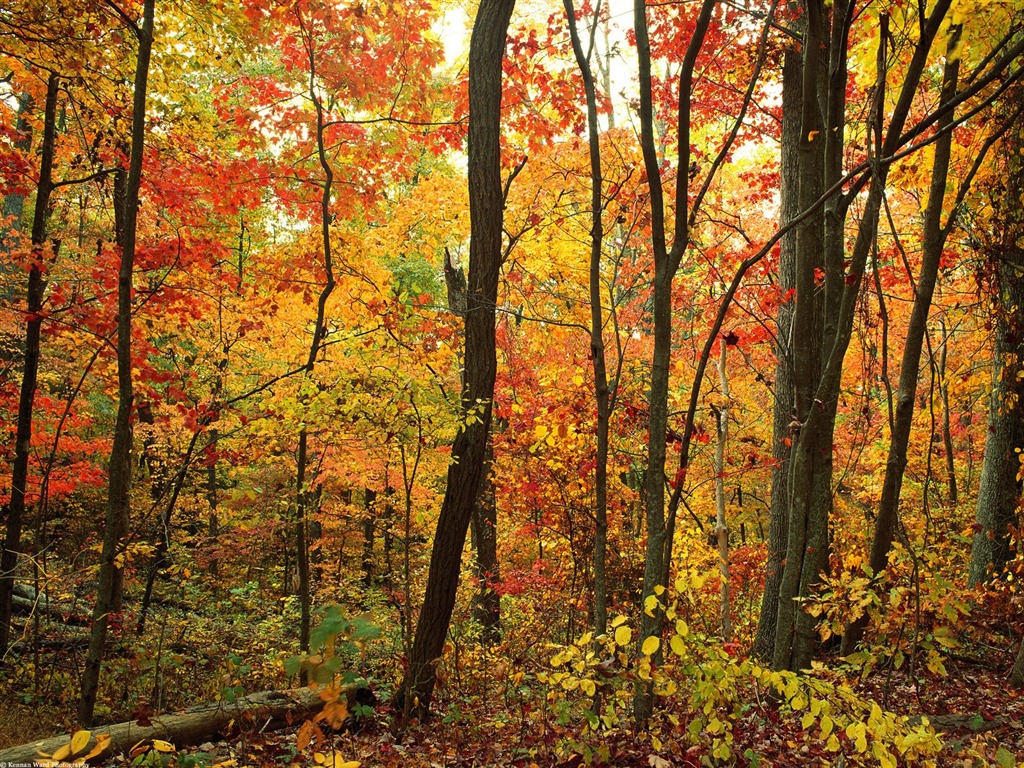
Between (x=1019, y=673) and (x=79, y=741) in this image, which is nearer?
(x=79, y=741)

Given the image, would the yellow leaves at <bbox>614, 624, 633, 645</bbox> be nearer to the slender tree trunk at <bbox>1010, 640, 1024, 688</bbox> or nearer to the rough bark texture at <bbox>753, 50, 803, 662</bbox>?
the slender tree trunk at <bbox>1010, 640, 1024, 688</bbox>

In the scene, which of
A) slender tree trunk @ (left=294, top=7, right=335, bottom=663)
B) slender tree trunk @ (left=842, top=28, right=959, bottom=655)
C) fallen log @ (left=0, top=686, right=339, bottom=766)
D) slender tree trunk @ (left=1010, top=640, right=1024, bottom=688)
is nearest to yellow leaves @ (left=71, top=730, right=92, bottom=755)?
fallen log @ (left=0, top=686, right=339, bottom=766)

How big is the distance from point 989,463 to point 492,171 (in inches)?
232

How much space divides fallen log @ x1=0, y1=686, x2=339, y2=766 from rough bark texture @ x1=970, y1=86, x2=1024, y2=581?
6.35 m

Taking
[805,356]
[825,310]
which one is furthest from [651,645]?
[825,310]

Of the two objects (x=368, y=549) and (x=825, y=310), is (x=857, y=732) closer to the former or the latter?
(x=825, y=310)

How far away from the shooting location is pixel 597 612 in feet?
14.5

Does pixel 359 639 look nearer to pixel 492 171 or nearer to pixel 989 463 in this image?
pixel 492 171

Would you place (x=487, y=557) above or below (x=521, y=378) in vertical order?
below

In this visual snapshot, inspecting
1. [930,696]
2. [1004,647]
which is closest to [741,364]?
[1004,647]

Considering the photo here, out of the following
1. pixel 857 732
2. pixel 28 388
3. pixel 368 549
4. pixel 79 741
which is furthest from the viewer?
pixel 368 549

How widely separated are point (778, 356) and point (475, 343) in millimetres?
3236

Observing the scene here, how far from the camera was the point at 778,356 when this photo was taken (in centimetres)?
644

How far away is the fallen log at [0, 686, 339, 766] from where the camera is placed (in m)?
3.82
